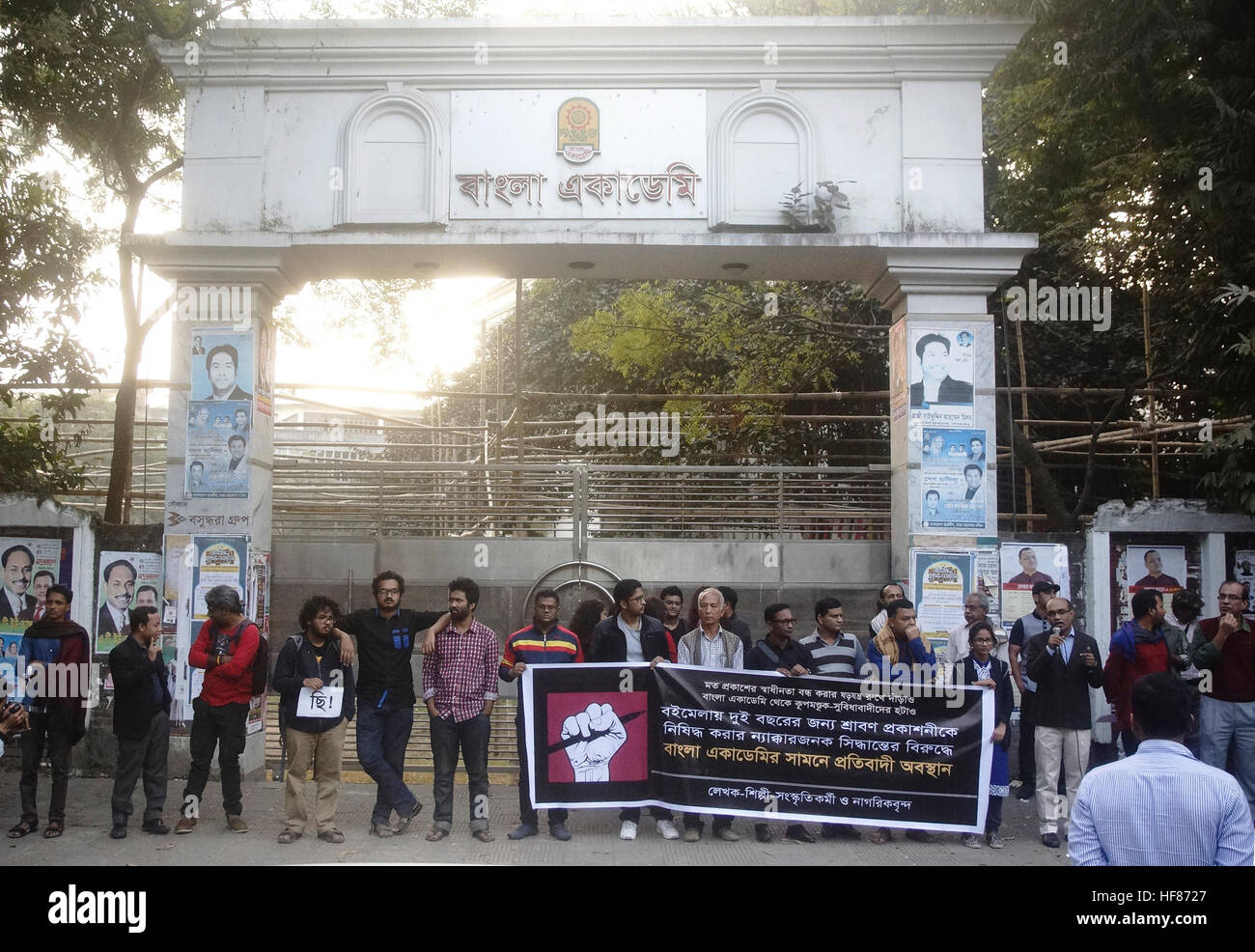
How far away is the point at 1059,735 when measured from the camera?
28.2 ft

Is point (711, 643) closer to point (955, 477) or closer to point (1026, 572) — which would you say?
point (955, 477)

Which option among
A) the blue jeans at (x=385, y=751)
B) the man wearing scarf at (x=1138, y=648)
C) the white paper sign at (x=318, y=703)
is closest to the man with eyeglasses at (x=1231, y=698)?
the man wearing scarf at (x=1138, y=648)

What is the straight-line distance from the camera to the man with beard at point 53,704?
823 cm

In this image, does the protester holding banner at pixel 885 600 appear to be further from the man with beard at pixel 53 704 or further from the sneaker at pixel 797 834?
the man with beard at pixel 53 704

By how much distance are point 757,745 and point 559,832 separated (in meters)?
1.61

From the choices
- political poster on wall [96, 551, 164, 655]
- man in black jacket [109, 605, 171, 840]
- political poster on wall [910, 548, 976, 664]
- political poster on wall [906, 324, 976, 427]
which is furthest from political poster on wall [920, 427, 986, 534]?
political poster on wall [96, 551, 164, 655]

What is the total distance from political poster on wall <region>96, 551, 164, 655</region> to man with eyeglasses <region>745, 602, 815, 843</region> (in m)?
5.69

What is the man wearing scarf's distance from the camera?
8.85 m

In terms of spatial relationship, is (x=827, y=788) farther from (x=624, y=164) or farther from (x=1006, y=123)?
(x=1006, y=123)

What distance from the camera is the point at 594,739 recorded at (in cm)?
849

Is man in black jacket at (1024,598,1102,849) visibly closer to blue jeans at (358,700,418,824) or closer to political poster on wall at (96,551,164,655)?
blue jeans at (358,700,418,824)

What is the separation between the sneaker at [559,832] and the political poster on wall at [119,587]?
4.53m

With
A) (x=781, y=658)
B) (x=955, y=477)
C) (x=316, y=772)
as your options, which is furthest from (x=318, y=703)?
(x=955, y=477)

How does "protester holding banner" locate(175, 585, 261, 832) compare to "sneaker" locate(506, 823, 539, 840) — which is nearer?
"sneaker" locate(506, 823, 539, 840)
